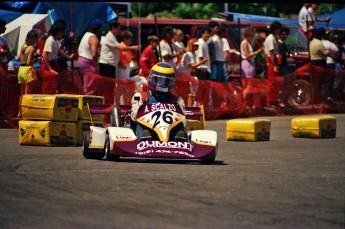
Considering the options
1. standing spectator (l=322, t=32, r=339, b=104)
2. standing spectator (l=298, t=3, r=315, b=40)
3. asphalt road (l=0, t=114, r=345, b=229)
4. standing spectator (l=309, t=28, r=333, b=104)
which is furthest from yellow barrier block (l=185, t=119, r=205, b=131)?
standing spectator (l=298, t=3, r=315, b=40)

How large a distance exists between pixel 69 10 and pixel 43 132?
7876mm

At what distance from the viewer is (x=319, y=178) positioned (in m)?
11.7

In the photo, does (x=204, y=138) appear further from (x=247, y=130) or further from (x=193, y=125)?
(x=247, y=130)

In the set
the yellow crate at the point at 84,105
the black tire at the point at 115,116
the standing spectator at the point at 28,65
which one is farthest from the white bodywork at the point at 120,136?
the standing spectator at the point at 28,65

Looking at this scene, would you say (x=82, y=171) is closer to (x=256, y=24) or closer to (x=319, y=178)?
(x=319, y=178)

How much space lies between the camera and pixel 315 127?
18.0 metres

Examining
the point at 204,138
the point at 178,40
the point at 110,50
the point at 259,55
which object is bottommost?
the point at 204,138

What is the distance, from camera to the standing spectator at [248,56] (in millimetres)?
22328

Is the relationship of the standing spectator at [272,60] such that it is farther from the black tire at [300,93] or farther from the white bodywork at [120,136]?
the white bodywork at [120,136]

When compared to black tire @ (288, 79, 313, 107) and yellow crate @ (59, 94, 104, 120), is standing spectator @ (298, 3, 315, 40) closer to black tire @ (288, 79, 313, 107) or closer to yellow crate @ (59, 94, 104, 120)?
black tire @ (288, 79, 313, 107)

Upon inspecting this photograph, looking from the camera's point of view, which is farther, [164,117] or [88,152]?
[88,152]

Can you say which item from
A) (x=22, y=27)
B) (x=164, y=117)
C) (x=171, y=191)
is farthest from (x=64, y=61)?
(x=171, y=191)

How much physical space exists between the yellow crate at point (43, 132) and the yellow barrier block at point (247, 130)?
10.2ft

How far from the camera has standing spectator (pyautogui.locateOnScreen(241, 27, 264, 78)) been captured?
22.3 m
